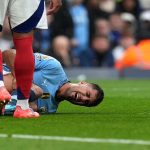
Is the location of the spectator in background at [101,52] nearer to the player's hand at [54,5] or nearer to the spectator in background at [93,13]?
the spectator in background at [93,13]

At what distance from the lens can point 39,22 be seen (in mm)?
8820

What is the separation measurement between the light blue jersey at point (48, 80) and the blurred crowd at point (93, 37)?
32.0ft

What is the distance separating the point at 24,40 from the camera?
346 inches

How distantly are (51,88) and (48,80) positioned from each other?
9cm

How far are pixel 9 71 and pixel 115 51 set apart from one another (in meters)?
11.0

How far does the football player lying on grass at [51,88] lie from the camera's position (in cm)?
957

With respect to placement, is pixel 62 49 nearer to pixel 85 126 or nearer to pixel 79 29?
pixel 79 29

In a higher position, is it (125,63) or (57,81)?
(57,81)

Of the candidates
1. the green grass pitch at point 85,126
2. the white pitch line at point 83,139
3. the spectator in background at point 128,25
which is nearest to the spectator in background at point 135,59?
the spectator in background at point 128,25

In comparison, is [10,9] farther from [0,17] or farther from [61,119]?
[61,119]

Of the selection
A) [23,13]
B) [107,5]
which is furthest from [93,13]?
[23,13]

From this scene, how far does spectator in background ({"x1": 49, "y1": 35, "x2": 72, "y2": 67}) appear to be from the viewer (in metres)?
19.8

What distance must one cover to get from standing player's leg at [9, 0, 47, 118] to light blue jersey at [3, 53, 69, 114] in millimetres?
732

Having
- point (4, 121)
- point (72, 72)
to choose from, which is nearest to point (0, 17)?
point (4, 121)
